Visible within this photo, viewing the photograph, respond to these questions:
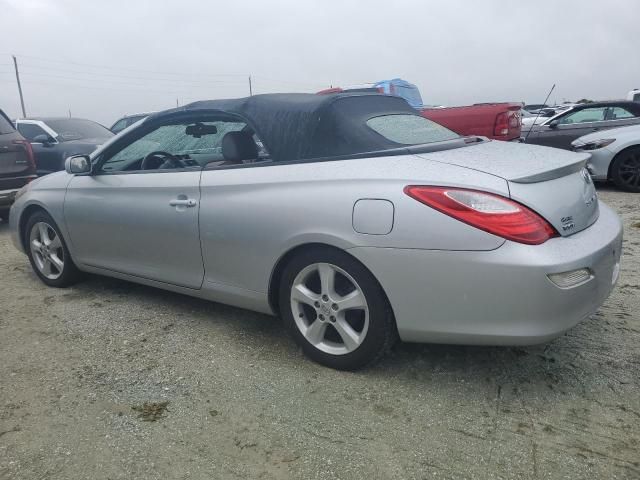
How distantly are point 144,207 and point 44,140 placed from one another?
673cm

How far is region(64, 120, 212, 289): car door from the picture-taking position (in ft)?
11.1

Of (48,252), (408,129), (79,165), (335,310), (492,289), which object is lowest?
(48,252)

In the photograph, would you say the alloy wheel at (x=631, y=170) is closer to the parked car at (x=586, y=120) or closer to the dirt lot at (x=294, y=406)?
the parked car at (x=586, y=120)

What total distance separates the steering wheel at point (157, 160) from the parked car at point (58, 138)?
18.9ft

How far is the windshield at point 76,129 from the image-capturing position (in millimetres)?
9742

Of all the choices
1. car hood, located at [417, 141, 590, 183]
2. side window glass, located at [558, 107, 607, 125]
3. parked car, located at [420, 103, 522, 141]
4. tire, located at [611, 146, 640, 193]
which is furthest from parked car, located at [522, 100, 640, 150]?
car hood, located at [417, 141, 590, 183]

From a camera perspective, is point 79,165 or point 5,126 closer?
point 79,165

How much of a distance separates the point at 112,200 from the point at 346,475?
2.59 metres

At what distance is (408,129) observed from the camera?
125 inches

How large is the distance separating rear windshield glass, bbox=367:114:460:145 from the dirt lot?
3.82 feet

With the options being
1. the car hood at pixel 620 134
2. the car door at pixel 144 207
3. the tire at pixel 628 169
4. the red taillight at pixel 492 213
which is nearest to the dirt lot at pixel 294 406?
the car door at pixel 144 207

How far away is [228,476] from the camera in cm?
211

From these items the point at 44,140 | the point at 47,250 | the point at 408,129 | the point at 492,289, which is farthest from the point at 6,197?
the point at 492,289

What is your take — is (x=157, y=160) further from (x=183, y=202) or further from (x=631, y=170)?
(x=631, y=170)
